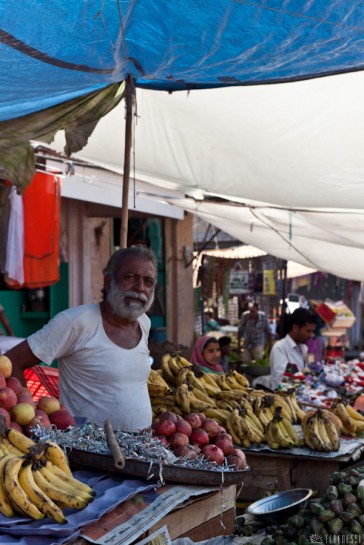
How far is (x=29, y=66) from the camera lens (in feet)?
10.6

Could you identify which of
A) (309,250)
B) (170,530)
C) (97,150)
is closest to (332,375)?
(309,250)

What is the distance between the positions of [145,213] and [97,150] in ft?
13.1

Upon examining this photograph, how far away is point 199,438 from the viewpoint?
357 cm

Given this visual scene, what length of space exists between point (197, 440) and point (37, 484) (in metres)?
1.29

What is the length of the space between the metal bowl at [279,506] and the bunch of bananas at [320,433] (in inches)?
28.5

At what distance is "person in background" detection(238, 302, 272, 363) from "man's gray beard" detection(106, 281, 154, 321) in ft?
31.0

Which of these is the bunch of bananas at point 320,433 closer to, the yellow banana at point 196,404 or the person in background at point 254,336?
the yellow banana at point 196,404

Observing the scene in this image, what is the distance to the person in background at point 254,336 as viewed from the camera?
13422 millimetres

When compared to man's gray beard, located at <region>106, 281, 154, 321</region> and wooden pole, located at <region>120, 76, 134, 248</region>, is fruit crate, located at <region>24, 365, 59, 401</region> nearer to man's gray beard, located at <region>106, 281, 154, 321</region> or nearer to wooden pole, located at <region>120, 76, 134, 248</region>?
wooden pole, located at <region>120, 76, 134, 248</region>

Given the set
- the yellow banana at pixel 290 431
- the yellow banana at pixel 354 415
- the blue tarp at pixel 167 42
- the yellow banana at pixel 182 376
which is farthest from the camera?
the yellow banana at pixel 354 415

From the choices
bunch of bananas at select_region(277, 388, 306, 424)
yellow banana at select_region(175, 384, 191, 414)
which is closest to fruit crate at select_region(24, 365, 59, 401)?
yellow banana at select_region(175, 384, 191, 414)

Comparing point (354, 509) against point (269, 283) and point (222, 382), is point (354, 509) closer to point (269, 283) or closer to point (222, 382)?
point (222, 382)

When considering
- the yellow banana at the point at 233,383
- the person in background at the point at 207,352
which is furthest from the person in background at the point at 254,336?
the yellow banana at the point at 233,383

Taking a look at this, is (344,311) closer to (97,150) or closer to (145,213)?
(145,213)
